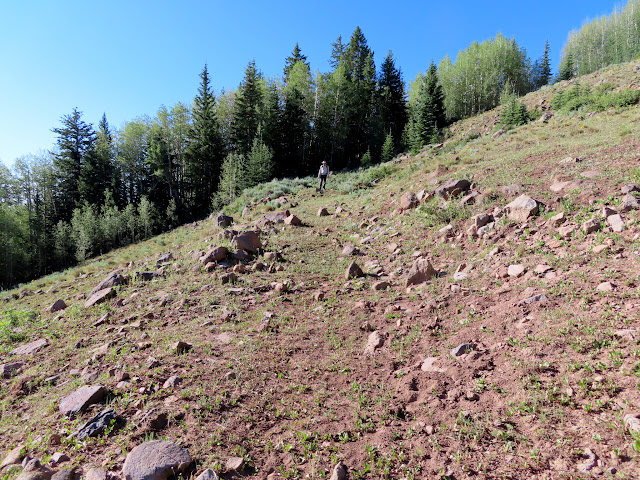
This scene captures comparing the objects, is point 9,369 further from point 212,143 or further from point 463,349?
point 212,143

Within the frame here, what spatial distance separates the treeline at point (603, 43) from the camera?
46519 mm

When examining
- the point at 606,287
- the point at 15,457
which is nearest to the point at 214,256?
the point at 15,457

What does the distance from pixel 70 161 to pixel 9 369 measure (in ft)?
156

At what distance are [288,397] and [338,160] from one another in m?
39.9

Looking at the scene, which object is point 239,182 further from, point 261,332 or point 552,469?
point 552,469

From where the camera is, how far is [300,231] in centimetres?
1129

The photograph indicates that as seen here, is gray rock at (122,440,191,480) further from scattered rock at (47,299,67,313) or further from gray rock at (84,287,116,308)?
scattered rock at (47,299,67,313)

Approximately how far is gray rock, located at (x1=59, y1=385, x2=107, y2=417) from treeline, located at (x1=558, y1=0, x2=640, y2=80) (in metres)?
63.5

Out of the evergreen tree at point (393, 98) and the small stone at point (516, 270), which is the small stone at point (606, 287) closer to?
the small stone at point (516, 270)

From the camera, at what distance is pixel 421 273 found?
21.4ft

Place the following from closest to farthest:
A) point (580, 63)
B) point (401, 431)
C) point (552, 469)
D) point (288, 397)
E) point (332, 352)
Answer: point (552, 469)
point (401, 431)
point (288, 397)
point (332, 352)
point (580, 63)

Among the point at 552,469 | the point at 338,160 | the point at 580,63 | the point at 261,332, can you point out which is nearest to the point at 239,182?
the point at 338,160

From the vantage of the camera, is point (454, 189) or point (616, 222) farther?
point (454, 189)

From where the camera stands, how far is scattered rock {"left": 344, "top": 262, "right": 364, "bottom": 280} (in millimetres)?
7545
